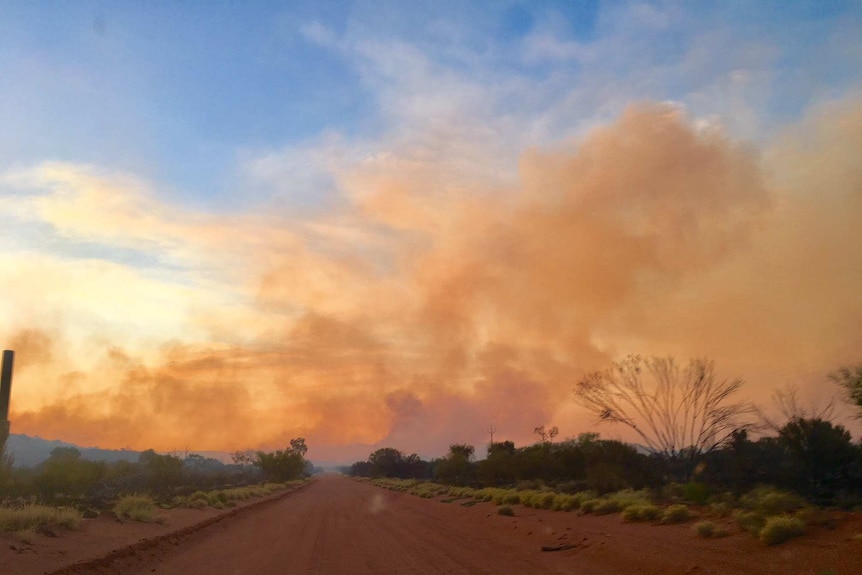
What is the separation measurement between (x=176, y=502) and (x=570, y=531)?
1423 inches

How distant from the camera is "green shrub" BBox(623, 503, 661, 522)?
2416 centimetres

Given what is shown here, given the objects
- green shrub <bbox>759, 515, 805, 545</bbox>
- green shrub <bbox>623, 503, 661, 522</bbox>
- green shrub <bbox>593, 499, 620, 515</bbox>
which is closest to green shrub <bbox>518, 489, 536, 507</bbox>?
green shrub <bbox>593, 499, 620, 515</bbox>

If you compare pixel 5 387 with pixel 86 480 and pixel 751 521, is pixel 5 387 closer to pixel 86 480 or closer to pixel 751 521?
pixel 86 480

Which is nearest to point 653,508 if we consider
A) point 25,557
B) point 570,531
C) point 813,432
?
point 570,531

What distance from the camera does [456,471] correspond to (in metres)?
93.9

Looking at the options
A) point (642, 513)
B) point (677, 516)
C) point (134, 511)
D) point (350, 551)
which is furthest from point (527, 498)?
point (134, 511)

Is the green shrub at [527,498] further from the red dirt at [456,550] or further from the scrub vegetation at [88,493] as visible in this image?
the scrub vegetation at [88,493]

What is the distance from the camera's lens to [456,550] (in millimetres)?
22281

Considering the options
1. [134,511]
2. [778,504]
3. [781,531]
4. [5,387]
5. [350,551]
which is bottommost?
[350,551]

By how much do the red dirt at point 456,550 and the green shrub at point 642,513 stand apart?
25.4 inches

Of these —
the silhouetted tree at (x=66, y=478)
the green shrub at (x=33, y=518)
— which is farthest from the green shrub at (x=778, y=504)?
the silhouetted tree at (x=66, y=478)

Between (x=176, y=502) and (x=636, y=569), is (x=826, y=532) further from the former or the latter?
(x=176, y=502)

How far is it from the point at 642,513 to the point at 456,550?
7173 millimetres

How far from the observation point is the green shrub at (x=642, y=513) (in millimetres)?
24156
